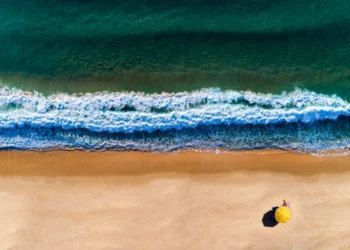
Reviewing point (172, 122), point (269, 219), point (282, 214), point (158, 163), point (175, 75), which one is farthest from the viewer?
point (175, 75)

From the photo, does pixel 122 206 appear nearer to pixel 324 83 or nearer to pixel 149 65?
pixel 149 65

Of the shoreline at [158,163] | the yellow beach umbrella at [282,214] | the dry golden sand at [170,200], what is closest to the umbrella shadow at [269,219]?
the dry golden sand at [170,200]

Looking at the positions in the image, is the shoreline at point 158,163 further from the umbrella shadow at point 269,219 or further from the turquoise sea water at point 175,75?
the umbrella shadow at point 269,219

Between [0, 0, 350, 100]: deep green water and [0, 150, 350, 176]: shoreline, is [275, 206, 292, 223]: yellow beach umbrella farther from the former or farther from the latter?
[0, 0, 350, 100]: deep green water

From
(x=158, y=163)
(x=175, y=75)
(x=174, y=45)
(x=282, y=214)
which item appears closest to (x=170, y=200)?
(x=158, y=163)

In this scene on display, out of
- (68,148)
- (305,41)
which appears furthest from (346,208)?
(68,148)

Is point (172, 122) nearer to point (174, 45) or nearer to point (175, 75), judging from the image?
point (175, 75)

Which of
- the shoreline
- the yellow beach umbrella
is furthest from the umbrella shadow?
the shoreline
